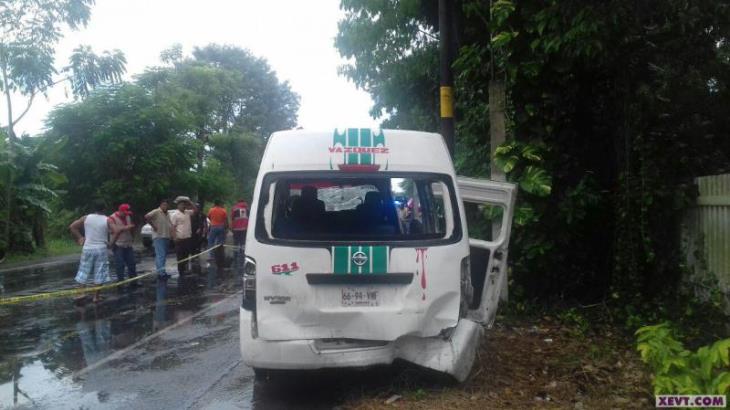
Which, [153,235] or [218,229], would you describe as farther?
[218,229]

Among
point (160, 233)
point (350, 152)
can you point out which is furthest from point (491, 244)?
point (160, 233)

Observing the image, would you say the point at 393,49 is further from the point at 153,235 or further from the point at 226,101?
the point at 226,101

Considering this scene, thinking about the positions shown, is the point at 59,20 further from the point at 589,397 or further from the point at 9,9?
the point at 589,397

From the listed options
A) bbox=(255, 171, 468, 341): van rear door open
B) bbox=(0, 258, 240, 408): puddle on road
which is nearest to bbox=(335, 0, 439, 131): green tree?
bbox=(0, 258, 240, 408): puddle on road

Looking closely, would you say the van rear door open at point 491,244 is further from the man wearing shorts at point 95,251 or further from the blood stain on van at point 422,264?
the man wearing shorts at point 95,251

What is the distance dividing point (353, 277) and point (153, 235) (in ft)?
31.5

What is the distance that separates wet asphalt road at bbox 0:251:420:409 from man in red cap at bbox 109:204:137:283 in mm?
1394

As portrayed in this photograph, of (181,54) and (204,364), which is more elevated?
(181,54)

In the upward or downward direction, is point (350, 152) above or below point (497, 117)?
below

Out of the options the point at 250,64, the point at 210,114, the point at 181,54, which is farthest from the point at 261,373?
the point at 250,64

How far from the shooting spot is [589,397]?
5055 millimetres

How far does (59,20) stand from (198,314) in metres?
17.2

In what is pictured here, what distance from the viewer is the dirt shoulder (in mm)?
5000

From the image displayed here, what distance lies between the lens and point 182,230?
14094 millimetres
